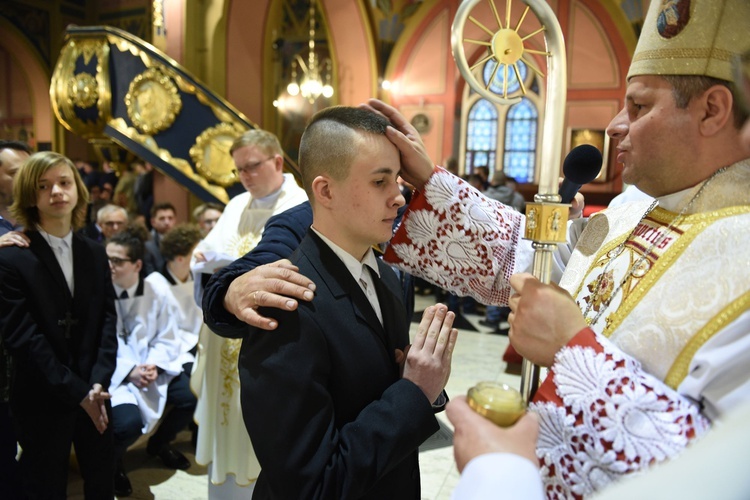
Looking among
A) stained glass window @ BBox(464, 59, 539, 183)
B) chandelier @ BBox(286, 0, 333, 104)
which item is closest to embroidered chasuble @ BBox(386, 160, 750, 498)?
chandelier @ BBox(286, 0, 333, 104)

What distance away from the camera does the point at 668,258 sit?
1.03 m

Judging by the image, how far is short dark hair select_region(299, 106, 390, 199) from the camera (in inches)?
51.1

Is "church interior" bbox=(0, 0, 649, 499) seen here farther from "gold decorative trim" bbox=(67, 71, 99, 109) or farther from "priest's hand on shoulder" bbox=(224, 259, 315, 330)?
"priest's hand on shoulder" bbox=(224, 259, 315, 330)

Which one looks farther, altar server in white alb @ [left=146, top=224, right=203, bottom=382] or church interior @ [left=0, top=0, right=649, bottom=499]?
church interior @ [left=0, top=0, right=649, bottom=499]

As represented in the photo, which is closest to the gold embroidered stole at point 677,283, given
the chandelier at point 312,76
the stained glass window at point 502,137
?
the chandelier at point 312,76

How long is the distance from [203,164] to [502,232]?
425 centimetres

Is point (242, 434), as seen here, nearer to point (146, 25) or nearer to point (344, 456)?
point (344, 456)

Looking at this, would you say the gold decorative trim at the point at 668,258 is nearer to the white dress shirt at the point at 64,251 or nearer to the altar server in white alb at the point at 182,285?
the white dress shirt at the point at 64,251

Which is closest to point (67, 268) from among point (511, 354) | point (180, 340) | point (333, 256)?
point (180, 340)

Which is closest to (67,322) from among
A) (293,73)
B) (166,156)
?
(166,156)

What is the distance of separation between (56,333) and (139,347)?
0.89 meters

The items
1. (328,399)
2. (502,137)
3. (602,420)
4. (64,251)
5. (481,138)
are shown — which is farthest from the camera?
(481,138)

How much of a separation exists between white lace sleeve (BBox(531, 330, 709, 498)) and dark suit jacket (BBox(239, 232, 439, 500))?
30cm

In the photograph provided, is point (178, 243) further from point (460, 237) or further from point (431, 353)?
point (431, 353)
